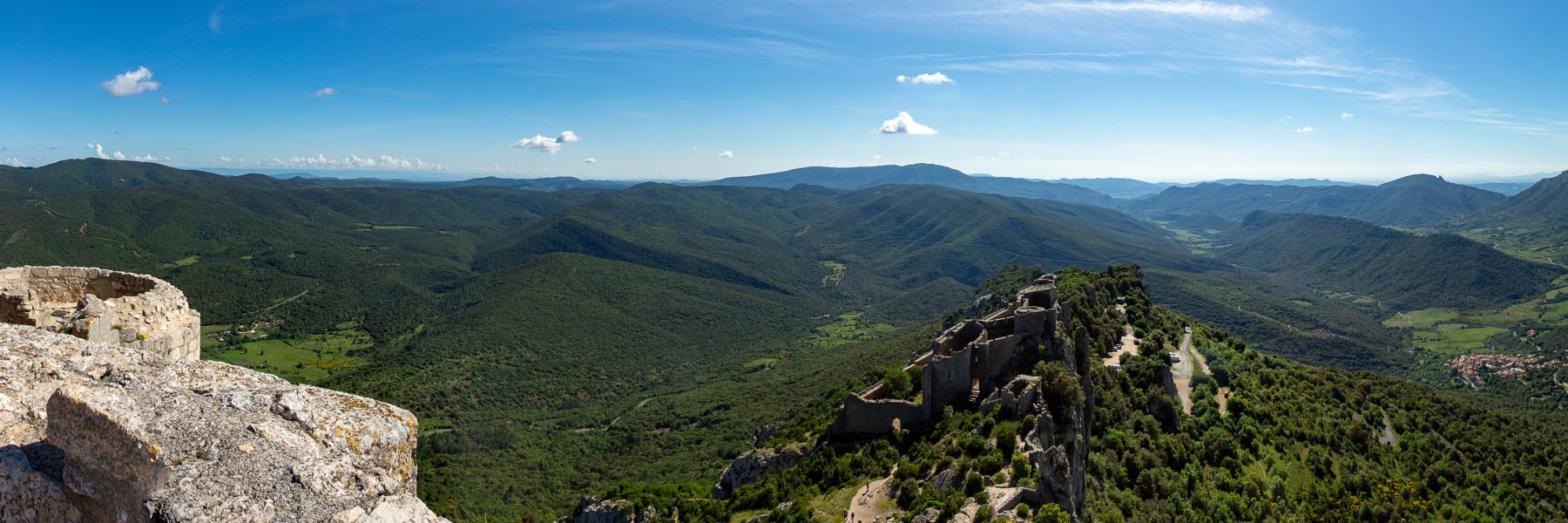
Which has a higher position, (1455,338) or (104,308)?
(104,308)

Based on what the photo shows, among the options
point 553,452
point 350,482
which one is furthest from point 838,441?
point 553,452

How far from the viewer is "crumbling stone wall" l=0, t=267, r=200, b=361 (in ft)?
39.0

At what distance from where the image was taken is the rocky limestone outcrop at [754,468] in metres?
37.2

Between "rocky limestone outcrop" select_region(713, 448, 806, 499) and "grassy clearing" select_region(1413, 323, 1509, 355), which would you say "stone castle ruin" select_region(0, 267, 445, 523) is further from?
"grassy clearing" select_region(1413, 323, 1509, 355)

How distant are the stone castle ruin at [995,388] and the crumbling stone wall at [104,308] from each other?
2643 cm

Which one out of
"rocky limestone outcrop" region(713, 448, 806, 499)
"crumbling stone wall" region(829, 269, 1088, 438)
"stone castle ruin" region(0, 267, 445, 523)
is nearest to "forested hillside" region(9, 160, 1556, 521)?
"crumbling stone wall" region(829, 269, 1088, 438)

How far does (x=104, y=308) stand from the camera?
1220 centimetres

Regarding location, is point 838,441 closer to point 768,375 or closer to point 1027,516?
point 1027,516

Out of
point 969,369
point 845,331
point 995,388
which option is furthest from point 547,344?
point 995,388

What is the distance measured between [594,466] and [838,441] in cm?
5361

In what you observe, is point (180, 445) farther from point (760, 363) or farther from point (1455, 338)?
point (1455, 338)

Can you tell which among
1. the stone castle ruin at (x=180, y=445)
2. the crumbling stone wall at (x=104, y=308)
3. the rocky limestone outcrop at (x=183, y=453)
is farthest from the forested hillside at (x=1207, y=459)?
the crumbling stone wall at (x=104, y=308)

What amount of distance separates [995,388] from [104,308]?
30729 millimetres

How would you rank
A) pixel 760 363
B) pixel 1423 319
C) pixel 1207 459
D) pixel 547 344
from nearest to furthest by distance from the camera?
pixel 1207 459, pixel 760 363, pixel 547 344, pixel 1423 319
